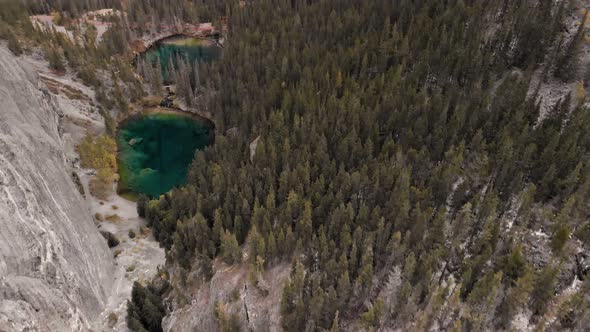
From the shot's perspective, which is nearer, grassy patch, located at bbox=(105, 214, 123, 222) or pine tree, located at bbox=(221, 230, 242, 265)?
pine tree, located at bbox=(221, 230, 242, 265)

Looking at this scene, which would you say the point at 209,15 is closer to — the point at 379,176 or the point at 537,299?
the point at 379,176

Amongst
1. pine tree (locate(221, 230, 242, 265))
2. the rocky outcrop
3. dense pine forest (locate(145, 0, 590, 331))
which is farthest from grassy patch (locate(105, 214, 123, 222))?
pine tree (locate(221, 230, 242, 265))

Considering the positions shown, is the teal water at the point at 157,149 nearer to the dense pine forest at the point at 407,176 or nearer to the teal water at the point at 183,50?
the dense pine forest at the point at 407,176

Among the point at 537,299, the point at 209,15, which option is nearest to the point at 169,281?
the point at 537,299

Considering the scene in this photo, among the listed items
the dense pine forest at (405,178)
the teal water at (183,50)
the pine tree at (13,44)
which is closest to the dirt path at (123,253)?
the dense pine forest at (405,178)

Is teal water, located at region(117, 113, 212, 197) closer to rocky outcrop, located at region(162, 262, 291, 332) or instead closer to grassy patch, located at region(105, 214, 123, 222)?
grassy patch, located at region(105, 214, 123, 222)

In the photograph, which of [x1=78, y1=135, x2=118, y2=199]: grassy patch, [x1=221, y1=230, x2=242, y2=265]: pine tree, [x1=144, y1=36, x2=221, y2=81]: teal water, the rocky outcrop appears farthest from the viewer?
[x1=144, y1=36, x2=221, y2=81]: teal water
